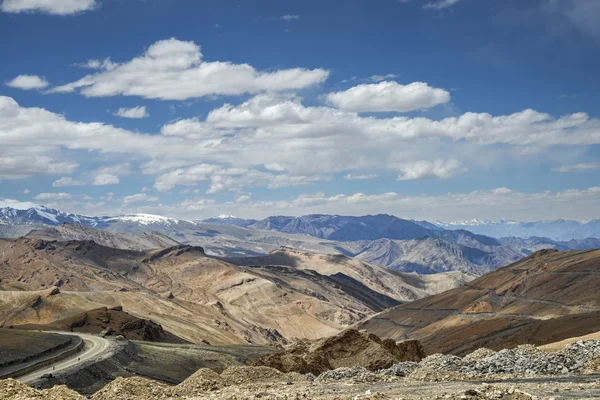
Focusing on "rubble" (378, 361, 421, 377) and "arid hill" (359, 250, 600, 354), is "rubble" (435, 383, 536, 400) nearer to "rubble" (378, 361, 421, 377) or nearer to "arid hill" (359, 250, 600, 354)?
"rubble" (378, 361, 421, 377)

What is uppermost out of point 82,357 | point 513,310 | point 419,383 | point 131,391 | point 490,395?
point 490,395

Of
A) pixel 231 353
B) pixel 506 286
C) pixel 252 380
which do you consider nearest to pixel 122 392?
pixel 252 380

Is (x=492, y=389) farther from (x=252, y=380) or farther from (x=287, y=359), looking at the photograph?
(x=287, y=359)

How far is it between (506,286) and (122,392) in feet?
472

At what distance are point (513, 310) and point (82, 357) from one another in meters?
93.3

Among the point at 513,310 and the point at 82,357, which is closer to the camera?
the point at 82,357

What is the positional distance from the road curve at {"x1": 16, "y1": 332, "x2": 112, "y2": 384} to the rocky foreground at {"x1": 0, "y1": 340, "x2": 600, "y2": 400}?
32748mm

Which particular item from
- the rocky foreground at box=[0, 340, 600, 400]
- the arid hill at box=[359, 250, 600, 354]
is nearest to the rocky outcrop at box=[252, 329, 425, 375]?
the rocky foreground at box=[0, 340, 600, 400]

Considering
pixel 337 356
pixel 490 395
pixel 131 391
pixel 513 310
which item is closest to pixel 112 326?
pixel 337 356

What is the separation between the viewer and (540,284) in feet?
470

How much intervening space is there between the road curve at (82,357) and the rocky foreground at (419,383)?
32748mm

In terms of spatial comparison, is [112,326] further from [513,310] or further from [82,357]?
[513,310]

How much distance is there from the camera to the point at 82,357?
71.4 m

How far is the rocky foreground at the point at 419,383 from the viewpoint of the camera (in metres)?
21.8
